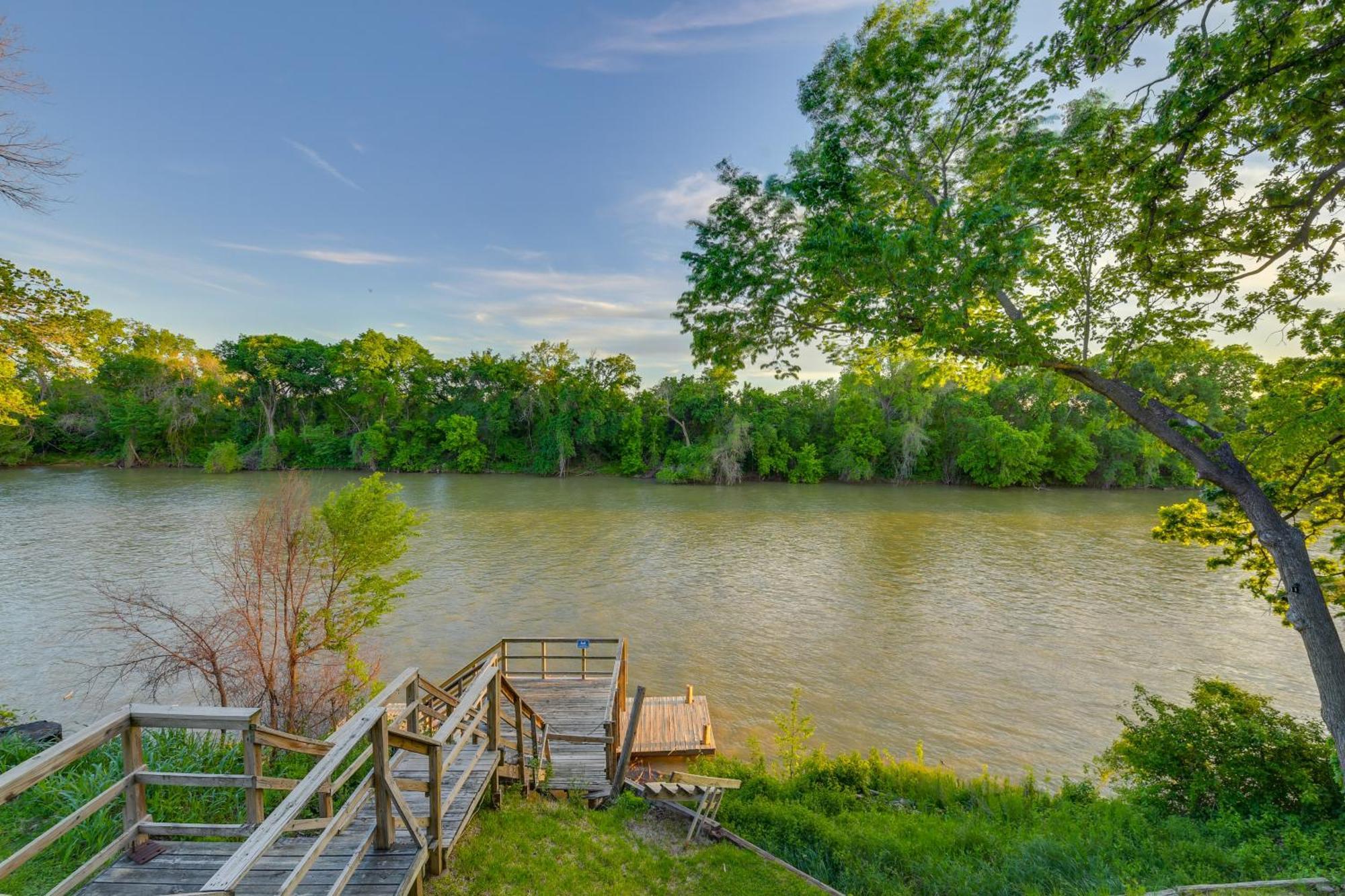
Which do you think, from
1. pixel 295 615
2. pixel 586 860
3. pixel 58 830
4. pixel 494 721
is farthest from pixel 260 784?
pixel 295 615

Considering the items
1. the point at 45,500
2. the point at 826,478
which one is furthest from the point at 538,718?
the point at 826,478

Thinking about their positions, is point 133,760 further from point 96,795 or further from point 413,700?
point 96,795

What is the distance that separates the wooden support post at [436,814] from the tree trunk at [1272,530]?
22.8 feet

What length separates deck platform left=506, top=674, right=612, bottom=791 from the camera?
6973 mm

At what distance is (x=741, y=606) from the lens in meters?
15.6

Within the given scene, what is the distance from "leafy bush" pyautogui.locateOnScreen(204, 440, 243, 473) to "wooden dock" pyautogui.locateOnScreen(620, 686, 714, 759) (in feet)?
→ 170

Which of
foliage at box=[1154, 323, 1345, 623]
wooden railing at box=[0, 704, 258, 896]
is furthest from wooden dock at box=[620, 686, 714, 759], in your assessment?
foliage at box=[1154, 323, 1345, 623]

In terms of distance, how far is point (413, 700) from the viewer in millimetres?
4270

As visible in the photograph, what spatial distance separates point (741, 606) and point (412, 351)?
53.8 m

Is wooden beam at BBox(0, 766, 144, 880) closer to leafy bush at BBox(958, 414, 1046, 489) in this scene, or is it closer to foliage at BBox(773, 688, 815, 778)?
foliage at BBox(773, 688, 815, 778)

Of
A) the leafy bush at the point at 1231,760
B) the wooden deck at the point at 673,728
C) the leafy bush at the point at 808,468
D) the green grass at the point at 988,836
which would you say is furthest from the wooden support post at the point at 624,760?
the leafy bush at the point at 808,468

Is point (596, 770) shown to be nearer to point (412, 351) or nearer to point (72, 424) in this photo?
point (412, 351)

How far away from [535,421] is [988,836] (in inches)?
2075

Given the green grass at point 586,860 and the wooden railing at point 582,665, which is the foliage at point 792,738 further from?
the wooden railing at point 582,665
